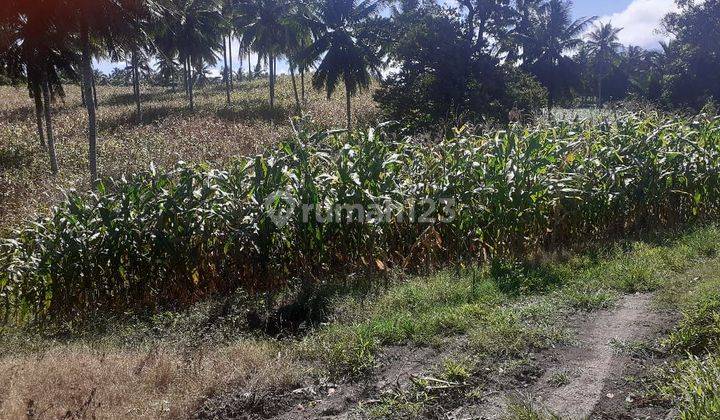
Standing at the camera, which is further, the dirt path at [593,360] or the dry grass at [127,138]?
the dry grass at [127,138]

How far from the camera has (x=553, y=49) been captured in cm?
3547

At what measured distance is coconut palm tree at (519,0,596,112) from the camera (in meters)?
34.9

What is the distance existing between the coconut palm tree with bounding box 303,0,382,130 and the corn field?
17.7 meters

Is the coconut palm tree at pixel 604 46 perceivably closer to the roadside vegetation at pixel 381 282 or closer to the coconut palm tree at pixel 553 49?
the coconut palm tree at pixel 553 49

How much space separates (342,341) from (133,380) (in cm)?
135

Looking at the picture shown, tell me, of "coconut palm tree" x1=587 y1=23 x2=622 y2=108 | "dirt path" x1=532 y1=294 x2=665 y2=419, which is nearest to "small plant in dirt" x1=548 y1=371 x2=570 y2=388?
"dirt path" x1=532 y1=294 x2=665 y2=419

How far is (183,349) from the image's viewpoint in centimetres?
438

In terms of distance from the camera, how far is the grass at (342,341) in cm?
338

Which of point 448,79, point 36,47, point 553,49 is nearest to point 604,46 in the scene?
point 553,49

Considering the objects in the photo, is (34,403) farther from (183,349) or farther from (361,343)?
(361,343)

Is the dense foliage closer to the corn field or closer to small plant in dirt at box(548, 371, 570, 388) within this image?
the corn field

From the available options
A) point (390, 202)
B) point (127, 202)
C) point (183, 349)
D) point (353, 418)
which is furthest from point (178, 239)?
point (353, 418)

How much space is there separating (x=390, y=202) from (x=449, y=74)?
700 inches

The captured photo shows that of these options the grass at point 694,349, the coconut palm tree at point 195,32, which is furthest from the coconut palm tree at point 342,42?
the grass at point 694,349
